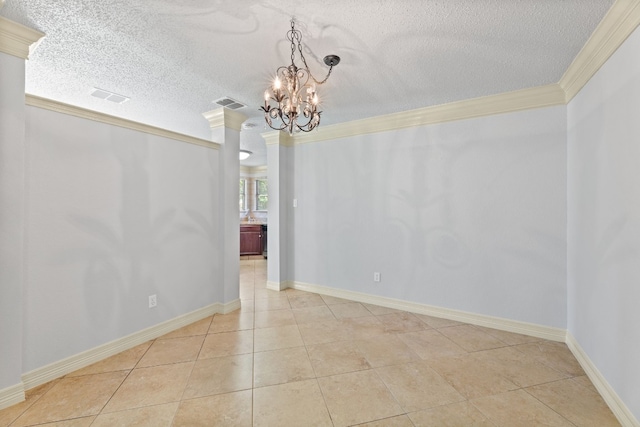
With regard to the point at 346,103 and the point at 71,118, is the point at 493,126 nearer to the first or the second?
the point at 346,103

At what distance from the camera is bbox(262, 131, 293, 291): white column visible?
4.43 metres

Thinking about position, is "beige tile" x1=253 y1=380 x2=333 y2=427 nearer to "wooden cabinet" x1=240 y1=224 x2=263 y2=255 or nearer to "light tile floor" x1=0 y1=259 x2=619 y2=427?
"light tile floor" x1=0 y1=259 x2=619 y2=427

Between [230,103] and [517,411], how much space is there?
12.3 feet

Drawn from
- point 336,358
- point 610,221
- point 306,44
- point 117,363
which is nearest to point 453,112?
point 610,221

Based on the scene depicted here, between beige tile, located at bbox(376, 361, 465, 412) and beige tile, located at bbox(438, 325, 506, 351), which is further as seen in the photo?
beige tile, located at bbox(438, 325, 506, 351)

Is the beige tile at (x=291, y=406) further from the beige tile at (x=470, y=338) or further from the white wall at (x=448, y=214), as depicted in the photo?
the white wall at (x=448, y=214)

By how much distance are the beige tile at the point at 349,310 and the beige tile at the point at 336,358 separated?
73 cm

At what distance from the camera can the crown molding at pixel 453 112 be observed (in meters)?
2.81

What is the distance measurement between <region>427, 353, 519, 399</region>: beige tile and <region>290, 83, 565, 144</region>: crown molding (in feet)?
8.50

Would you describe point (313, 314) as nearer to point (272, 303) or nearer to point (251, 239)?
point (272, 303)

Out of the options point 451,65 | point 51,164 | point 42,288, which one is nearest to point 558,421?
point 451,65

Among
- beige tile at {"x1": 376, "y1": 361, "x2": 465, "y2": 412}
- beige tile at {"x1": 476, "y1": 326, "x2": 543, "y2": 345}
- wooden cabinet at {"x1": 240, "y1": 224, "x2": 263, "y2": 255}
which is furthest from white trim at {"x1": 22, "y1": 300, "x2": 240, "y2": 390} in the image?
wooden cabinet at {"x1": 240, "y1": 224, "x2": 263, "y2": 255}

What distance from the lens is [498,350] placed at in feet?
8.54

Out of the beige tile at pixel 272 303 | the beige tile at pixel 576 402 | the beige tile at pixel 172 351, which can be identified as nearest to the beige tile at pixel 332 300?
the beige tile at pixel 272 303
